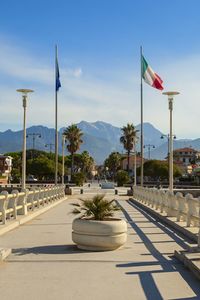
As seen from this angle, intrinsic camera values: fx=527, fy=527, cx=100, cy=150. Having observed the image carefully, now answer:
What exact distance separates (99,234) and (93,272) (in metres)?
2.04

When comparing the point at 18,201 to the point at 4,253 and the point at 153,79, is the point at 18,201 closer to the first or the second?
the point at 4,253

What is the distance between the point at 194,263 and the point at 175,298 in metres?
1.83

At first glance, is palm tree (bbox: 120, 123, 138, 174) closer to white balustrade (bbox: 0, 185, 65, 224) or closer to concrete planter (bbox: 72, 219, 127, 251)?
white balustrade (bbox: 0, 185, 65, 224)

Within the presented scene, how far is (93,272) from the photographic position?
9086 millimetres

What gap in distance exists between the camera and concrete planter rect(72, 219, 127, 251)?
1109cm

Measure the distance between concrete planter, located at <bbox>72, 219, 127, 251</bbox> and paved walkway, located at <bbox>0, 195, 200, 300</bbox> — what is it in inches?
8.2

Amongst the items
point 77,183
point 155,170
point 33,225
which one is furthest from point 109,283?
point 155,170

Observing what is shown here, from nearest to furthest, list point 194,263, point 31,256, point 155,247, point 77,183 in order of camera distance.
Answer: point 194,263 → point 31,256 → point 155,247 → point 77,183


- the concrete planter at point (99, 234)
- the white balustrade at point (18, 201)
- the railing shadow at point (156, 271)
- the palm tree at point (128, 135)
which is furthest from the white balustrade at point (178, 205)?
the palm tree at point (128, 135)

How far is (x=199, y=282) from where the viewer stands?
819cm

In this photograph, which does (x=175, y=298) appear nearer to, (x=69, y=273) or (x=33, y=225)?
Answer: (x=69, y=273)

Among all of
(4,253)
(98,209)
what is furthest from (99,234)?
(4,253)

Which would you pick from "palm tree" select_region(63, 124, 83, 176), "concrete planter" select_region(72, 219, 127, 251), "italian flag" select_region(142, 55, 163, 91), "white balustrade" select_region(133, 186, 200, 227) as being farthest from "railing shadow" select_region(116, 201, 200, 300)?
"palm tree" select_region(63, 124, 83, 176)

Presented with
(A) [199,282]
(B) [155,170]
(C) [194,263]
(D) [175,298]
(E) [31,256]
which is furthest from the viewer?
(B) [155,170]
